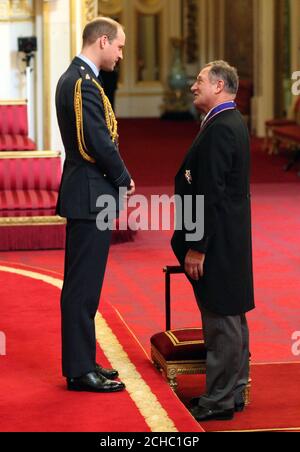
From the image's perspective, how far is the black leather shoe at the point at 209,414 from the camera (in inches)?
207

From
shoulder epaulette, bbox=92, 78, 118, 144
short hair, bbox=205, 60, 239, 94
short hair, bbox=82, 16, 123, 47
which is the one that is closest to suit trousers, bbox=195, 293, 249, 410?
shoulder epaulette, bbox=92, 78, 118, 144

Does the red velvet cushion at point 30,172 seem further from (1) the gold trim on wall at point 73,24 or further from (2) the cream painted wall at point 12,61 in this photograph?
(2) the cream painted wall at point 12,61

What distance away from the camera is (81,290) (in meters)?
5.15

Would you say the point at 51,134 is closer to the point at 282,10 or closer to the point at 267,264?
the point at 267,264

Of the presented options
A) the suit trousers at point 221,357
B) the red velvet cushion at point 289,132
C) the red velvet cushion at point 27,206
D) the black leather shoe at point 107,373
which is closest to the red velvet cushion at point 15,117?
the red velvet cushion at point 27,206

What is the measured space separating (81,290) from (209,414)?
2.70 ft

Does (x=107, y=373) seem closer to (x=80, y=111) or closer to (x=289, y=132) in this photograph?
(x=80, y=111)

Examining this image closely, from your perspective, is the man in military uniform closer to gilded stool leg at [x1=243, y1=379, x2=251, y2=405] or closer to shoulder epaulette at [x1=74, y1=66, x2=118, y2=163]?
shoulder epaulette at [x1=74, y1=66, x2=118, y2=163]

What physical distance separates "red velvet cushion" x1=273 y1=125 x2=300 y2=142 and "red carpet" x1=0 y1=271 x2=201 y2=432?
9342 mm

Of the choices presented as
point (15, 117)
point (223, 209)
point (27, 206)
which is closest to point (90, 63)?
point (223, 209)

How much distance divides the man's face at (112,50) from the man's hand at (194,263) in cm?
92

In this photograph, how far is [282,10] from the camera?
66.3 feet
